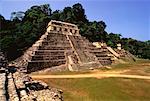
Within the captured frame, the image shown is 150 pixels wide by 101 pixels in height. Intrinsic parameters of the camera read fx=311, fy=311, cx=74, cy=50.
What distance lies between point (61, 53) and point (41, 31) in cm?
1176

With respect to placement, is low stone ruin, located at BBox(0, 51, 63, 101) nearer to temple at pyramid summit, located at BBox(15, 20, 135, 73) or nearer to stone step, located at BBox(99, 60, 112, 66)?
temple at pyramid summit, located at BBox(15, 20, 135, 73)

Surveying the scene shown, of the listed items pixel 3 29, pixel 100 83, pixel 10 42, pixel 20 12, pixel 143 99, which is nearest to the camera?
pixel 143 99

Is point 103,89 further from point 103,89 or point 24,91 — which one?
point 24,91

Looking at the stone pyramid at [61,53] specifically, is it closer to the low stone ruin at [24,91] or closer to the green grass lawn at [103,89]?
the green grass lawn at [103,89]

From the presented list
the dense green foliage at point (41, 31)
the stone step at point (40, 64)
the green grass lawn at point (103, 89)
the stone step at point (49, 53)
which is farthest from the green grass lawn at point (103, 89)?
the dense green foliage at point (41, 31)

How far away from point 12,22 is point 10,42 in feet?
48.2

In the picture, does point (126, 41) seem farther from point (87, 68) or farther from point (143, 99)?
point (143, 99)

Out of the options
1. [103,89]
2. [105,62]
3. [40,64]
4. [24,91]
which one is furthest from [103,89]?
[105,62]

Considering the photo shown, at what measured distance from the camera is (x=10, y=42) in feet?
172

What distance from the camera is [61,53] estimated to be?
2016 inches

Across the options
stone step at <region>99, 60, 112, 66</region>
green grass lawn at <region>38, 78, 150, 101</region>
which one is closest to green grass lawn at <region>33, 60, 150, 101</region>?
green grass lawn at <region>38, 78, 150, 101</region>

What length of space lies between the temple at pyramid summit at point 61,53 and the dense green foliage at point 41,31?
318 cm

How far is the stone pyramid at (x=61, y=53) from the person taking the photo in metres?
46.4

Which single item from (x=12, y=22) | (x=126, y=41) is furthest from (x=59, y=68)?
(x=126, y=41)
